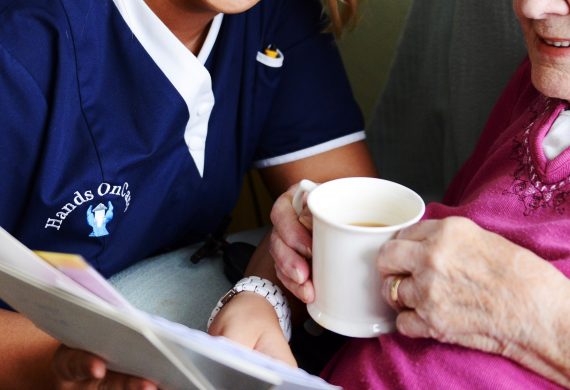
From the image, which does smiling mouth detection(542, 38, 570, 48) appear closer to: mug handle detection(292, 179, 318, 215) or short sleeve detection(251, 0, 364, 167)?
mug handle detection(292, 179, 318, 215)

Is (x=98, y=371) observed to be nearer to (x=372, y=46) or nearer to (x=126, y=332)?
(x=126, y=332)

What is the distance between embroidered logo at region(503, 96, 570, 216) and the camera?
93cm

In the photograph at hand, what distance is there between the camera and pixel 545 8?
89 cm

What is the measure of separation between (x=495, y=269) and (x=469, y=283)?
3 cm

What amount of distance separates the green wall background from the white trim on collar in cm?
46

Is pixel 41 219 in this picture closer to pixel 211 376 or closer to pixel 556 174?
pixel 211 376

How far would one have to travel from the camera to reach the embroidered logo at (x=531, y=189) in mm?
933

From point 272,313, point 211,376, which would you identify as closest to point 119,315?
point 211,376

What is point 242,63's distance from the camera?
4.17ft

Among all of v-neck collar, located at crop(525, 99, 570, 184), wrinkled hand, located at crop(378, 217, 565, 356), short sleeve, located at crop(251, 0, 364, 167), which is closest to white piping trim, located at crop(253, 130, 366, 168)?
short sleeve, located at crop(251, 0, 364, 167)

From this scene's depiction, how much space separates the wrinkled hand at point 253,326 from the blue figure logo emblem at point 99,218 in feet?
0.74

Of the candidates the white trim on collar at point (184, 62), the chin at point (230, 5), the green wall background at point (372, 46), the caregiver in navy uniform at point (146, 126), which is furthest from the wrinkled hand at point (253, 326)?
the green wall background at point (372, 46)

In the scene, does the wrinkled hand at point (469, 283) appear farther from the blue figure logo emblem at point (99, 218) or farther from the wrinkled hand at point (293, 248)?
the blue figure logo emblem at point (99, 218)

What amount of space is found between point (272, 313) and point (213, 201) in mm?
337
